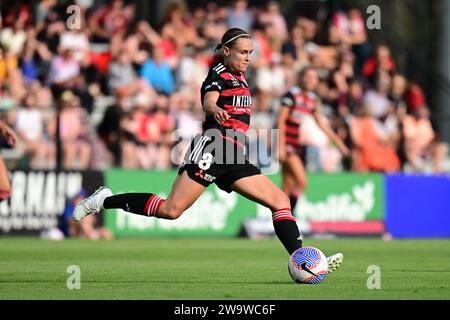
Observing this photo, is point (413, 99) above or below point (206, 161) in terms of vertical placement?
above

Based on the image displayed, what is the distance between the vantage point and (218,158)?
1087 centimetres

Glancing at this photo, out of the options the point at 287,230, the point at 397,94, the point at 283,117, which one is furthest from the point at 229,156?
the point at 397,94

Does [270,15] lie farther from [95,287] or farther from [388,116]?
[95,287]

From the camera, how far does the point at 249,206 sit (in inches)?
846

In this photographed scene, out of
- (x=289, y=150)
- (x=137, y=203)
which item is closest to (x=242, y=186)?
(x=137, y=203)

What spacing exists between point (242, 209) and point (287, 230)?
10460mm

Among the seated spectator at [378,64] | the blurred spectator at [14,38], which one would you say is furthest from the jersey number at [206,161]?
the seated spectator at [378,64]

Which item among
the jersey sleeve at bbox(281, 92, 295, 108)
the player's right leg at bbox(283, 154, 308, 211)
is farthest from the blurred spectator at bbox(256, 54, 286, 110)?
the jersey sleeve at bbox(281, 92, 295, 108)

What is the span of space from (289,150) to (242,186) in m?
7.80

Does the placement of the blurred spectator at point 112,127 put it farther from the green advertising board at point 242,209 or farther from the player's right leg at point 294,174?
the player's right leg at point 294,174

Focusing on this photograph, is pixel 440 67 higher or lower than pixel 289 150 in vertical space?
higher

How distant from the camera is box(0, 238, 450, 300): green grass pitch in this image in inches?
392

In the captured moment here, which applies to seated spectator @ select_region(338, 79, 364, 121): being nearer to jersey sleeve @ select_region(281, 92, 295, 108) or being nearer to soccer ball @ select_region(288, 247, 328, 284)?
jersey sleeve @ select_region(281, 92, 295, 108)

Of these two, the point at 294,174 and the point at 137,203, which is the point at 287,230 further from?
the point at 294,174
